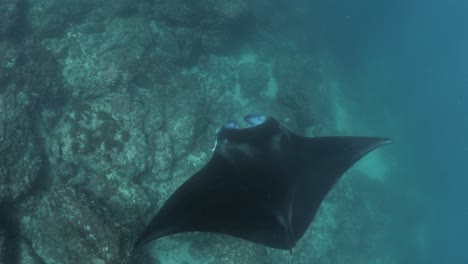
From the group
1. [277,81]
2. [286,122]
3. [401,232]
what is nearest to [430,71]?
[401,232]

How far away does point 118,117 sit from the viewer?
874cm

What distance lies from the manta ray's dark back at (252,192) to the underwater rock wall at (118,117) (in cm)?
258

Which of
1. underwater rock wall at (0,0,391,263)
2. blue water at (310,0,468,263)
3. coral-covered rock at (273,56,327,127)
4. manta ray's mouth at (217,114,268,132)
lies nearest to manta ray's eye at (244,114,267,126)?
manta ray's mouth at (217,114,268,132)

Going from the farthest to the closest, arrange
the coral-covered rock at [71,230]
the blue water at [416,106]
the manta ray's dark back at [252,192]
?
the blue water at [416,106], the coral-covered rock at [71,230], the manta ray's dark back at [252,192]

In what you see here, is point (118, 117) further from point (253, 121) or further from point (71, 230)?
point (253, 121)

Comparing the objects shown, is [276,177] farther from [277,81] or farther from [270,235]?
[277,81]

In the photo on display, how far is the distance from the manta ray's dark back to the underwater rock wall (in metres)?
2.58

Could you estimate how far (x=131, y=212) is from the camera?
7406 mm

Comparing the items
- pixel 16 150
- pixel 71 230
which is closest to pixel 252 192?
pixel 71 230

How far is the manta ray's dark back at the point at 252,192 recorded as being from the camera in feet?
13.4

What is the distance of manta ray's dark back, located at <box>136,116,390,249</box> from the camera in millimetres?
4082

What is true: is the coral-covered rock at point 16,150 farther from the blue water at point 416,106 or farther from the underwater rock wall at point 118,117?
the blue water at point 416,106

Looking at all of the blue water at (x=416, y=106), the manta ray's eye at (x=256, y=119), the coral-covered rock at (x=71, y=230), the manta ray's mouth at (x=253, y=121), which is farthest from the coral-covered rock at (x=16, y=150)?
the blue water at (x=416, y=106)

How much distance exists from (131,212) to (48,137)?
10.6ft
